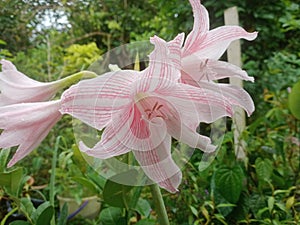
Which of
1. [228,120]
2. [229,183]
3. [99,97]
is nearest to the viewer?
[99,97]

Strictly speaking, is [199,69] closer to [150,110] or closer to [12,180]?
[150,110]

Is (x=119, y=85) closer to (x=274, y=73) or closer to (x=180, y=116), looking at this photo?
(x=180, y=116)

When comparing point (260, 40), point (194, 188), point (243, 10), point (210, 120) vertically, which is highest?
point (243, 10)

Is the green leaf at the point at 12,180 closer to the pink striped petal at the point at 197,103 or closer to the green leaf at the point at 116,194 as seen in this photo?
the green leaf at the point at 116,194

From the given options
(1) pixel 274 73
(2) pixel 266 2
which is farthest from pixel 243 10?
(1) pixel 274 73

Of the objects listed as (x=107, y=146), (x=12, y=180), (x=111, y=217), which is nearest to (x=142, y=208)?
(x=111, y=217)
